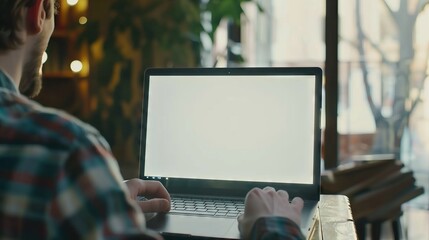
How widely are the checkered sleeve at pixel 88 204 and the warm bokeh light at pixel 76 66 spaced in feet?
13.2

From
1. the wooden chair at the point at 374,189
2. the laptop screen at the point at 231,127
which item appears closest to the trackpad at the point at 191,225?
the laptop screen at the point at 231,127

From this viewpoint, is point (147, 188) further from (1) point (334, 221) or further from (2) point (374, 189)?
(2) point (374, 189)

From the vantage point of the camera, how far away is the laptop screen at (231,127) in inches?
57.3

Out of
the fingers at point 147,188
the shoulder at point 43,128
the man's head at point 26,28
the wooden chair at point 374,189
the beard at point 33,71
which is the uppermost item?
the man's head at point 26,28

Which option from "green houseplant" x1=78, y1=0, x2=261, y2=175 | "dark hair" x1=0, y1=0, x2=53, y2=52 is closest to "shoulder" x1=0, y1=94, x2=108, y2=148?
"dark hair" x1=0, y1=0, x2=53, y2=52

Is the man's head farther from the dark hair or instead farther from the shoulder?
the shoulder

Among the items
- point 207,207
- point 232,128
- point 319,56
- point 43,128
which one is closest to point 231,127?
point 232,128

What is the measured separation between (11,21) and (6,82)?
0.09 metres

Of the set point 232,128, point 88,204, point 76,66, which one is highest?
point 76,66

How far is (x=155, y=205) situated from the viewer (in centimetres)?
121

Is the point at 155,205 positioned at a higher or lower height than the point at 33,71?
lower

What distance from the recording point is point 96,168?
1.92 ft

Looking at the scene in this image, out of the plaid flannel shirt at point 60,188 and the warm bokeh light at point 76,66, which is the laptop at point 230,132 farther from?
the warm bokeh light at point 76,66

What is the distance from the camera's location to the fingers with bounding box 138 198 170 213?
1.18m
